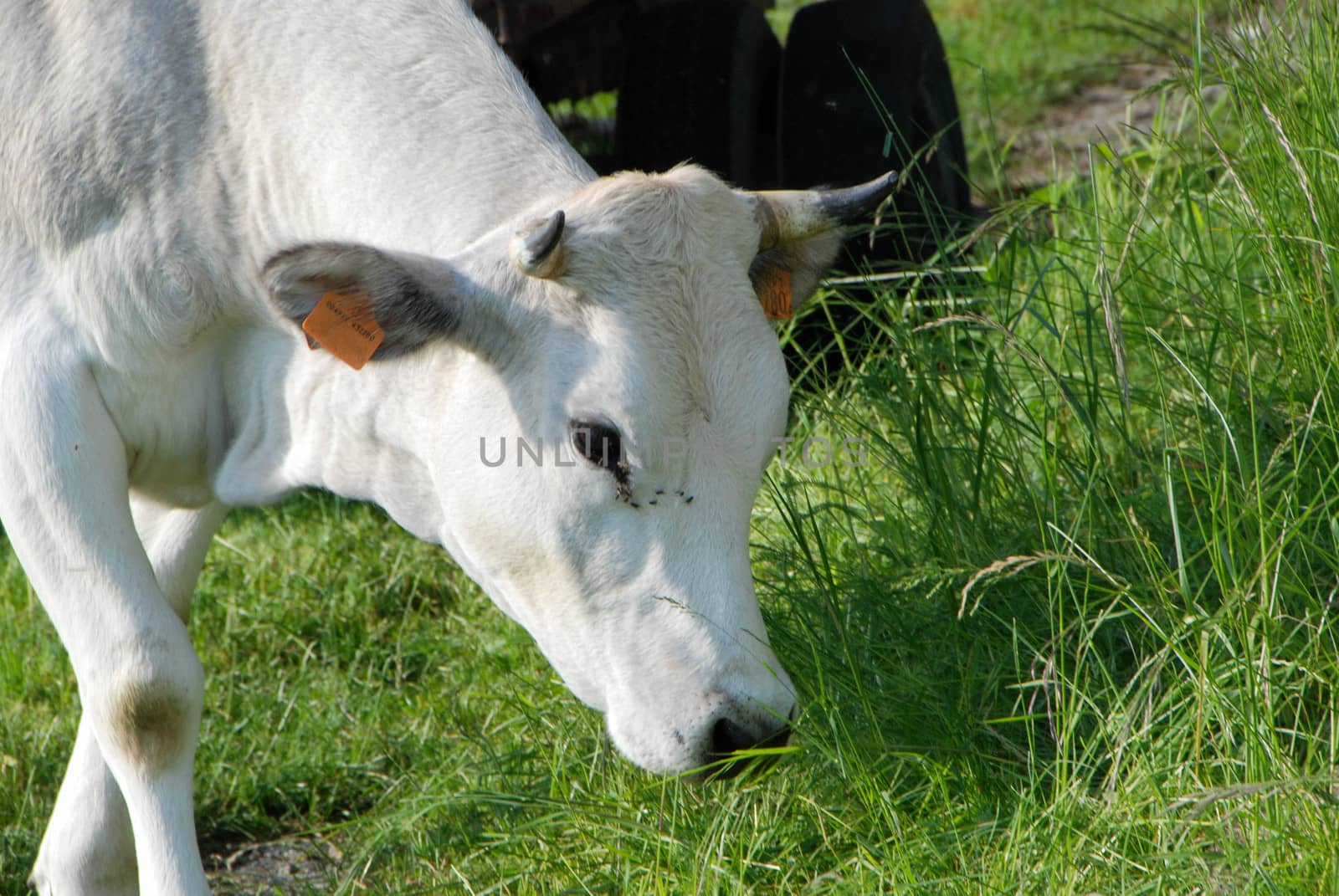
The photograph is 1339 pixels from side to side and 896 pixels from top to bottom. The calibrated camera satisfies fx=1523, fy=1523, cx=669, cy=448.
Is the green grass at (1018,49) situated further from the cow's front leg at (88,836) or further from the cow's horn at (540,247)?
the cow's front leg at (88,836)

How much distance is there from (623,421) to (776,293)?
0.59m

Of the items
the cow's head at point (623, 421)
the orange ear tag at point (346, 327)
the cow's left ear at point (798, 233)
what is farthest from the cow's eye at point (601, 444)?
the cow's left ear at point (798, 233)

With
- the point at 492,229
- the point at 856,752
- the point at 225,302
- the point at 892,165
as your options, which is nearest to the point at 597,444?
the point at 492,229

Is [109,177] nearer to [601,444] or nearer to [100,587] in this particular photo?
[100,587]

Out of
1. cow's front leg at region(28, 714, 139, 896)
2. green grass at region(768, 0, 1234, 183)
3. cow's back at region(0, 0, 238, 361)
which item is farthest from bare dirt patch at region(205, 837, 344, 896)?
green grass at region(768, 0, 1234, 183)

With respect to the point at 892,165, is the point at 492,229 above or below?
above

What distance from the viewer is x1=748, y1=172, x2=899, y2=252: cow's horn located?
2.72 m

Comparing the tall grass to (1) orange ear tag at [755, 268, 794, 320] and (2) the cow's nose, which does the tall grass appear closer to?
(2) the cow's nose

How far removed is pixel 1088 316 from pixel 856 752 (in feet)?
3.37

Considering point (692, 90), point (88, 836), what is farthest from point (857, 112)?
point (88, 836)

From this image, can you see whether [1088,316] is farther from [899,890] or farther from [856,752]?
[899,890]

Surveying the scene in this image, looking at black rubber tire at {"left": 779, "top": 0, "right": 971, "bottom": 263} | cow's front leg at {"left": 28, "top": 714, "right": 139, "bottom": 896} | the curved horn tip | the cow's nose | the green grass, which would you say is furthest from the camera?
the green grass

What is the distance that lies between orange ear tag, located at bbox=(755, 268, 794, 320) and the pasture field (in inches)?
11.0

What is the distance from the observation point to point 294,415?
296cm
